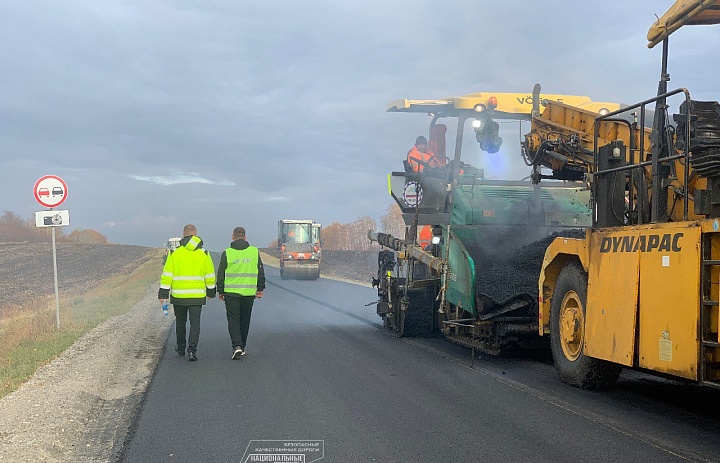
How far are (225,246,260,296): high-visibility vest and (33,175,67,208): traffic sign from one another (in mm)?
5215

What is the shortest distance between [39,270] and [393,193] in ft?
136

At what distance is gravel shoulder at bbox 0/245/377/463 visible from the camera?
5.85 meters

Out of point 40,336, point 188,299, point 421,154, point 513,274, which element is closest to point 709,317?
point 513,274

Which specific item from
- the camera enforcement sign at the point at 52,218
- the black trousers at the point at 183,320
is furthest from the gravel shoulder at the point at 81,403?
the camera enforcement sign at the point at 52,218

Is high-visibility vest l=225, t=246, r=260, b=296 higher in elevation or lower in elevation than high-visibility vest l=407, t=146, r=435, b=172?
lower

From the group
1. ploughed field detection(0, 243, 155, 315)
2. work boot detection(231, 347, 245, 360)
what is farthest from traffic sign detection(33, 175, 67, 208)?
ploughed field detection(0, 243, 155, 315)

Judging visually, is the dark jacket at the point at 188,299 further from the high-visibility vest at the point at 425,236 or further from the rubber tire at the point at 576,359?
the rubber tire at the point at 576,359

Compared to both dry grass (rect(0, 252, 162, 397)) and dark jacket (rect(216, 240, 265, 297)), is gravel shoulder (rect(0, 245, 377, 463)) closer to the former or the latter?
dry grass (rect(0, 252, 162, 397))

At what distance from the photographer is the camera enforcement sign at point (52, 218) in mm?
14219

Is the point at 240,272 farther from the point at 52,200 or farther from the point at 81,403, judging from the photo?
the point at 52,200

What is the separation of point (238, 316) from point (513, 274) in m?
3.79

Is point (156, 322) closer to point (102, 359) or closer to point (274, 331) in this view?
point (274, 331)

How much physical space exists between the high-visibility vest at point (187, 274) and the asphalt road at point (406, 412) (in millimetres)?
906

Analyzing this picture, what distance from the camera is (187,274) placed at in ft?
34.9
